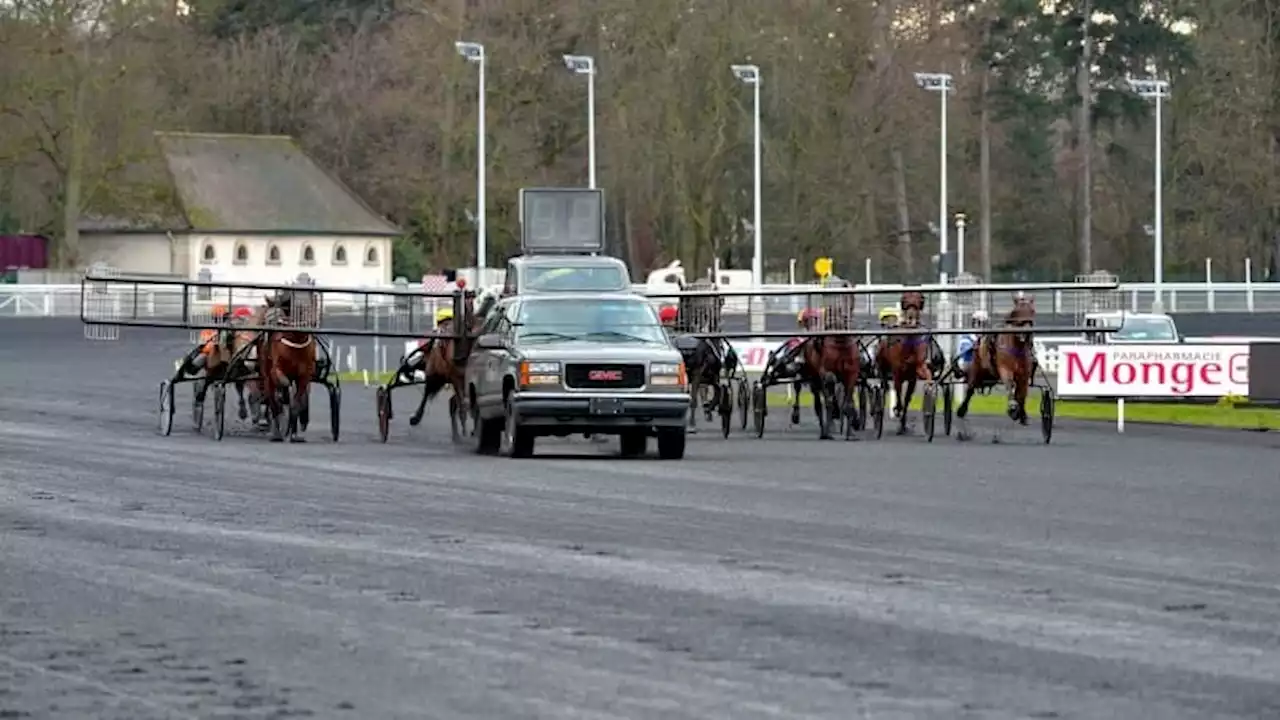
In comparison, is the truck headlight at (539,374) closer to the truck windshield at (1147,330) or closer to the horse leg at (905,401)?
the horse leg at (905,401)

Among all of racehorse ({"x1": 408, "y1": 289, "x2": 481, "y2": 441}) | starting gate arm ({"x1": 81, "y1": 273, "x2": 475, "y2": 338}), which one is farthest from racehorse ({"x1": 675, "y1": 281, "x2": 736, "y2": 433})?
starting gate arm ({"x1": 81, "y1": 273, "x2": 475, "y2": 338})

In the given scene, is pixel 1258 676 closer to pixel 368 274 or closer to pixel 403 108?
pixel 403 108

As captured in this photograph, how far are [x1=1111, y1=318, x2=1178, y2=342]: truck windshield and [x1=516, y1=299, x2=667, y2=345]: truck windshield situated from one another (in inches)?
782

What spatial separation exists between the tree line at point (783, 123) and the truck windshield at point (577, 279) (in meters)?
44.9

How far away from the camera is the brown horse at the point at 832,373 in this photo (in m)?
35.1

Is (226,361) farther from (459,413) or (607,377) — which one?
(607,377)

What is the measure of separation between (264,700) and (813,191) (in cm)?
7163

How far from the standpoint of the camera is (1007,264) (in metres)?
98.5

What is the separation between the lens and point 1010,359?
113 ft

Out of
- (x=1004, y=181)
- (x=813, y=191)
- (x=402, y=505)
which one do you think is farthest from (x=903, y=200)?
(x=402, y=505)

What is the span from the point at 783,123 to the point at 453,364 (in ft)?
156

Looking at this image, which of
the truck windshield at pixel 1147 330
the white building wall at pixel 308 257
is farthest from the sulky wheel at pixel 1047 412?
the white building wall at pixel 308 257

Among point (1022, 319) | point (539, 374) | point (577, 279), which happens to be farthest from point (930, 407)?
point (539, 374)

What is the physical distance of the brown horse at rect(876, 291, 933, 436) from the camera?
36.2 metres
